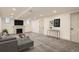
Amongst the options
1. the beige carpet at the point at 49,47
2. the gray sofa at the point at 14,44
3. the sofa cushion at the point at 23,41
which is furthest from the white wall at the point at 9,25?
the beige carpet at the point at 49,47

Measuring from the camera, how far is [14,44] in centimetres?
246

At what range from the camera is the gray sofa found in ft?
7.55

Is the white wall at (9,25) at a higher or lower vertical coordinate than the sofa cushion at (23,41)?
higher

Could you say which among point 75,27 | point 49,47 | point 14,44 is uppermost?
point 75,27

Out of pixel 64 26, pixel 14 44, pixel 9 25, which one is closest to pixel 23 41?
pixel 14 44

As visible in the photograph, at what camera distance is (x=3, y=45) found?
2.28 meters

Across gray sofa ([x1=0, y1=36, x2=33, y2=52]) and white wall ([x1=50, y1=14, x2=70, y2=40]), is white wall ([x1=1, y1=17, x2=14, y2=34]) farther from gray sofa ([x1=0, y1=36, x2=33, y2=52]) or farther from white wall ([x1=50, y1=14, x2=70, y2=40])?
white wall ([x1=50, y1=14, x2=70, y2=40])

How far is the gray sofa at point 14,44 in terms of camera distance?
7.55 ft

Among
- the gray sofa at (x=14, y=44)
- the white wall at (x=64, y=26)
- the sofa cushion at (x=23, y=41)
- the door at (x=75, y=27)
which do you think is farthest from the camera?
the white wall at (x=64, y=26)

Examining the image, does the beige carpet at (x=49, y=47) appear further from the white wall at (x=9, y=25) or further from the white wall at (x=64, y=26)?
the white wall at (x=64, y=26)

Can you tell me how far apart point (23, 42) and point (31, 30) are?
1.80ft

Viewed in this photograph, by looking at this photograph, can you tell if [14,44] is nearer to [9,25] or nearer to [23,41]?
[23,41]
